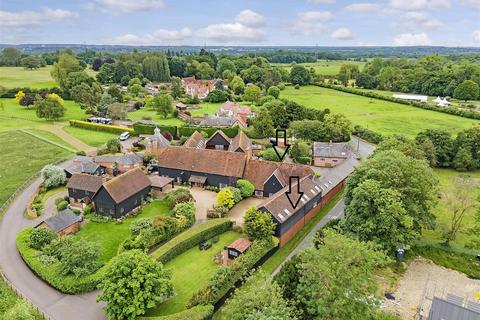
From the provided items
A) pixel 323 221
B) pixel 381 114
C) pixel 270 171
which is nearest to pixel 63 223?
pixel 270 171

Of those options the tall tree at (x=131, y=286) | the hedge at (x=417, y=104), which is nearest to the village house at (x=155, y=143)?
the tall tree at (x=131, y=286)

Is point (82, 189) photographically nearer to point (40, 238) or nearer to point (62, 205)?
point (62, 205)

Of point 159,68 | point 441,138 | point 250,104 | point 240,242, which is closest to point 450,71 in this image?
point 250,104

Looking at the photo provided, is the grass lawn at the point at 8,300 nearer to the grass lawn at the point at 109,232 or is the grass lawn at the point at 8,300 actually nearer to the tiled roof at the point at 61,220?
the tiled roof at the point at 61,220

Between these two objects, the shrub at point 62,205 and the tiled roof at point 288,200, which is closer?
the tiled roof at point 288,200

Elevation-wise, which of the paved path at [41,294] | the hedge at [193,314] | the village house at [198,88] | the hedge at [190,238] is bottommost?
the paved path at [41,294]

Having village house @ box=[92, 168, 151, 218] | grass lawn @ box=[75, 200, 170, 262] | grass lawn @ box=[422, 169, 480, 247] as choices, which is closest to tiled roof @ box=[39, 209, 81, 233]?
grass lawn @ box=[75, 200, 170, 262]

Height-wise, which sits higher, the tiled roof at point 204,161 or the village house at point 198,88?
the village house at point 198,88
